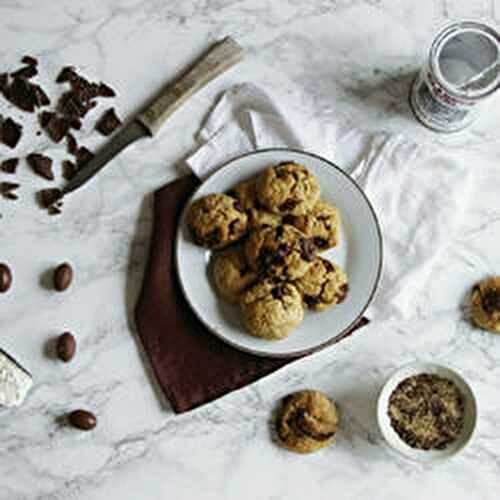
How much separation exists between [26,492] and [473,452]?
654 mm

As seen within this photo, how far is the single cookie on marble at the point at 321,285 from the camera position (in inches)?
54.1

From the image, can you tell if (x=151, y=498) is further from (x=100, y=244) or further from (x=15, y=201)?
(x=15, y=201)

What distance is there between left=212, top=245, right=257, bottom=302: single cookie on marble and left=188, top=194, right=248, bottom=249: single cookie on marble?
0.02m

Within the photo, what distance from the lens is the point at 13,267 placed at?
1454 mm

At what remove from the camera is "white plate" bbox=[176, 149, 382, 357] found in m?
1.40

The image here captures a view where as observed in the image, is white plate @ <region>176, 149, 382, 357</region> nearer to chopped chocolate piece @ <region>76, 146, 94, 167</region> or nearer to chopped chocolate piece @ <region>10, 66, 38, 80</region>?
chopped chocolate piece @ <region>76, 146, 94, 167</region>

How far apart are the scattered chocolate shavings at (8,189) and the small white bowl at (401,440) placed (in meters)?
0.61

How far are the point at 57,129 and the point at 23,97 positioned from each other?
0.07 metres

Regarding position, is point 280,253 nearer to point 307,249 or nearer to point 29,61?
point 307,249

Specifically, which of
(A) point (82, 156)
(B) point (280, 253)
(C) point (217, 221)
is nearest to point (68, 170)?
(A) point (82, 156)

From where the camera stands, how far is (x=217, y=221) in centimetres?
137

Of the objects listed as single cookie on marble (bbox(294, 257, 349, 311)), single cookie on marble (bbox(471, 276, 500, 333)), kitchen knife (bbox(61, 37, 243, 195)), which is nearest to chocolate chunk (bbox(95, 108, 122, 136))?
kitchen knife (bbox(61, 37, 243, 195))

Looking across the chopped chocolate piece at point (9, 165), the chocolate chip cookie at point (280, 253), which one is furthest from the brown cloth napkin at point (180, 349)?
the chopped chocolate piece at point (9, 165)

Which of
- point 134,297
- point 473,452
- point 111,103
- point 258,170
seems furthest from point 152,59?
point 473,452
